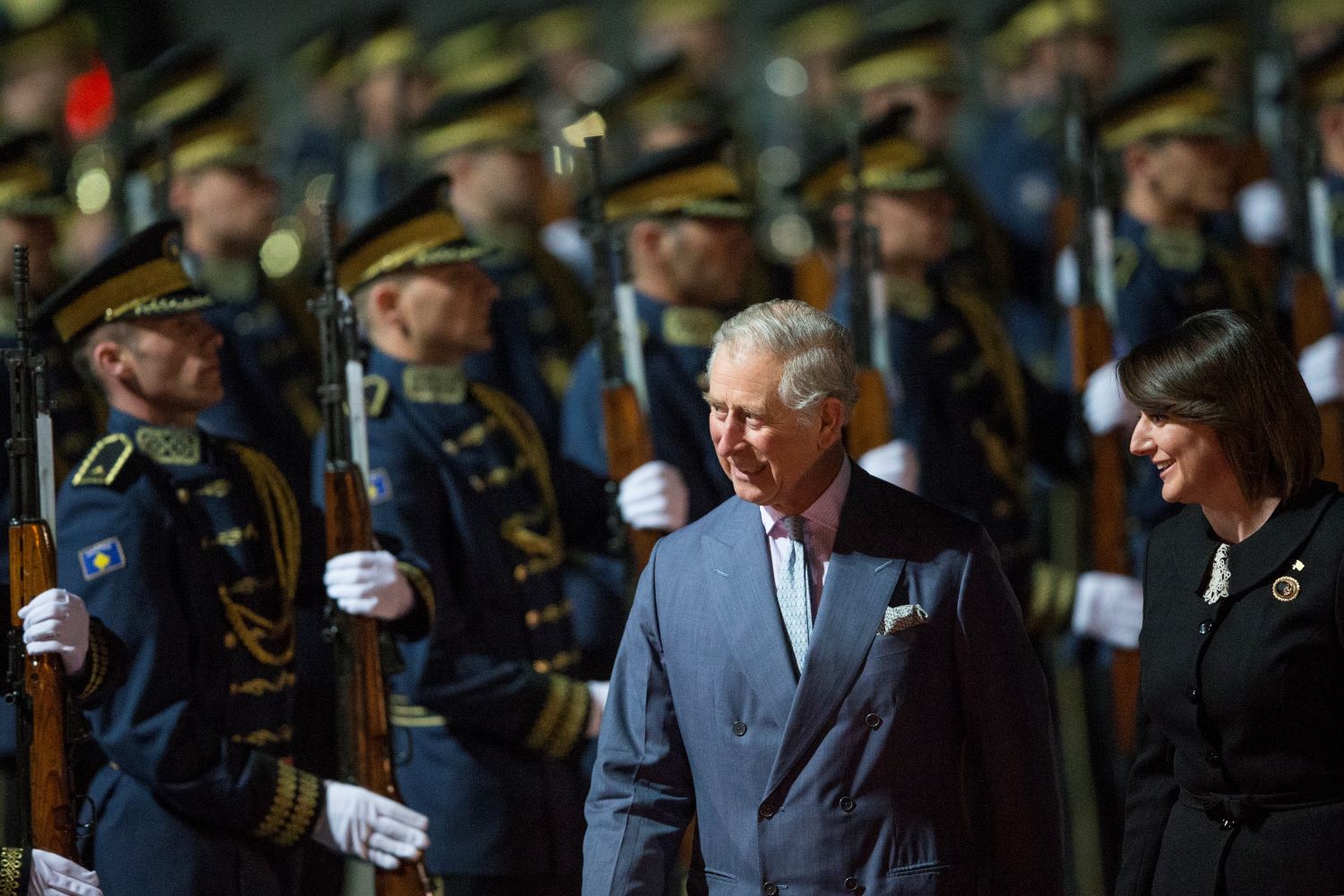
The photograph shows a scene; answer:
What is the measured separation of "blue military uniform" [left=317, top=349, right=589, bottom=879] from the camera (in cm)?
479

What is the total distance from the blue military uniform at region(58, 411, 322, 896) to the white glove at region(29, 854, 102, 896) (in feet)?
0.87

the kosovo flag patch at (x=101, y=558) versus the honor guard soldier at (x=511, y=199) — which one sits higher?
the honor guard soldier at (x=511, y=199)

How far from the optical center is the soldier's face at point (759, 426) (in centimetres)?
321

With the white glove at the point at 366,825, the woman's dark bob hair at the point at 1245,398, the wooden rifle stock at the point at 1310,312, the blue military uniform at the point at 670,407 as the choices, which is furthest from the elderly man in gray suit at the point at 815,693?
the wooden rifle stock at the point at 1310,312

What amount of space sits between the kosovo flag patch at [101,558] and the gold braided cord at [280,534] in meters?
0.40

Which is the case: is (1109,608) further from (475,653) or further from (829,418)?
(829,418)

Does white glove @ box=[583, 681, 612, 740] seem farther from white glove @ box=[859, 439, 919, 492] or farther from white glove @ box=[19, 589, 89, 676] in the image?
white glove @ box=[19, 589, 89, 676]

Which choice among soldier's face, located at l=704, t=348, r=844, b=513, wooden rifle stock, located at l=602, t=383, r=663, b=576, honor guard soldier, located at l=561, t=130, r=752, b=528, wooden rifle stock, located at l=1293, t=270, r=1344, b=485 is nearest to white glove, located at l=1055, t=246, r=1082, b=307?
wooden rifle stock, located at l=1293, t=270, r=1344, b=485

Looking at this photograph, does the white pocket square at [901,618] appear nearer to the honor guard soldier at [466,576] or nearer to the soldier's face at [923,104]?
the honor guard soldier at [466,576]

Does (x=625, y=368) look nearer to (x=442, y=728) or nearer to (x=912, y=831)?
(x=442, y=728)

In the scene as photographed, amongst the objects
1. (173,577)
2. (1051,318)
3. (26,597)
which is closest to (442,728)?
(173,577)

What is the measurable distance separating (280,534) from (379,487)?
0.31 meters

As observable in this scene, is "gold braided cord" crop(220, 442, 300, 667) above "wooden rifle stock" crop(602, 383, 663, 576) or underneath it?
underneath

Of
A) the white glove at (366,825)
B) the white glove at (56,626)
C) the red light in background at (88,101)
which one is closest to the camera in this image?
the white glove at (56,626)
